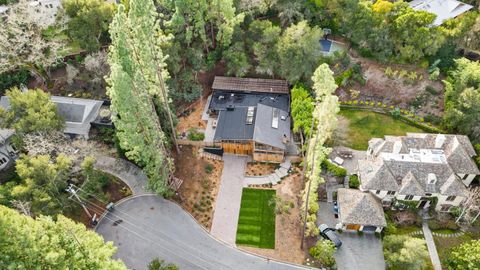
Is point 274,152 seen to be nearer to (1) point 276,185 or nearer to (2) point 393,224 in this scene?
(1) point 276,185

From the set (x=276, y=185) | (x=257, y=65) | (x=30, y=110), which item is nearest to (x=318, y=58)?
(x=257, y=65)

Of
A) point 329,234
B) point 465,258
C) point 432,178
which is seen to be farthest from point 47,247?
point 432,178

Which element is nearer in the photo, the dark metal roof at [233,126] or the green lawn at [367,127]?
the dark metal roof at [233,126]

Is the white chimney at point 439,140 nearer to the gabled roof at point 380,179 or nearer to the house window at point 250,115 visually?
the gabled roof at point 380,179

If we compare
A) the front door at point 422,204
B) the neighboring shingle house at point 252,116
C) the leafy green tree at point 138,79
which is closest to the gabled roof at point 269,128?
the neighboring shingle house at point 252,116

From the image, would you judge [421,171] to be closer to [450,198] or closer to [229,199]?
[450,198]
